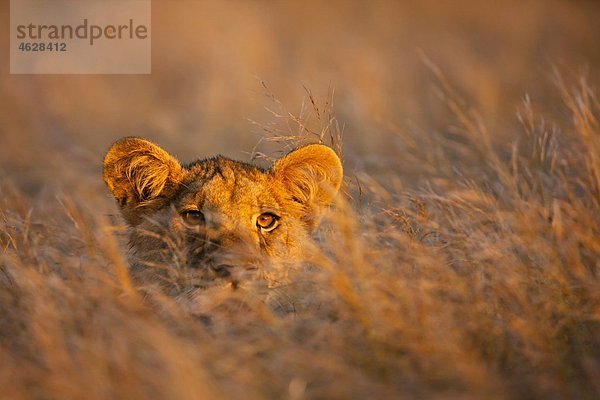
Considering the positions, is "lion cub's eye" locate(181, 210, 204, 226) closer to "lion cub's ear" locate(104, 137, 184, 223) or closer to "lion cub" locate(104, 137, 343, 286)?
"lion cub" locate(104, 137, 343, 286)

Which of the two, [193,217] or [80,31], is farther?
[80,31]

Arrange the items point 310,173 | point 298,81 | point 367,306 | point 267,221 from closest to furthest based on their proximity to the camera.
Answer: point 367,306
point 267,221
point 310,173
point 298,81

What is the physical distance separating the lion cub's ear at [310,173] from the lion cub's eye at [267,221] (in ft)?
0.90

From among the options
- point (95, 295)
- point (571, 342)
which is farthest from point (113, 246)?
point (571, 342)

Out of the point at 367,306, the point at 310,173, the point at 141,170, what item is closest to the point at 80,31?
the point at 141,170

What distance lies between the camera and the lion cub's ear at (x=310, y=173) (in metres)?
5.17

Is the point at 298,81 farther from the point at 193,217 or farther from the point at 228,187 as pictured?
the point at 193,217

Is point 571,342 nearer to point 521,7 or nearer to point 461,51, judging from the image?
point 461,51

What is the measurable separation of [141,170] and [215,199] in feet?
1.81

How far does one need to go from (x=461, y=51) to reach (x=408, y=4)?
5602 mm

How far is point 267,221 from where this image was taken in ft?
16.9

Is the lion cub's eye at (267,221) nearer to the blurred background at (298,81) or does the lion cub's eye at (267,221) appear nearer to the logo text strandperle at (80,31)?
the blurred background at (298,81)

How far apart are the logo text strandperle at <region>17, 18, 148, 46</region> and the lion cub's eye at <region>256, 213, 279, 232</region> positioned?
911cm

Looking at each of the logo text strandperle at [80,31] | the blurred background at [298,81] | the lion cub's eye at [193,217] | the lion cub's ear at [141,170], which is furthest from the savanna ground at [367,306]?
the logo text strandperle at [80,31]
